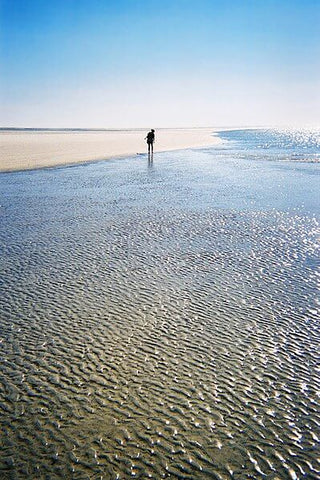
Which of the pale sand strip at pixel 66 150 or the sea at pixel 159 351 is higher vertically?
the pale sand strip at pixel 66 150

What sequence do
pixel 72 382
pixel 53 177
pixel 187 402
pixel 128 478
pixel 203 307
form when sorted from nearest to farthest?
pixel 128 478, pixel 187 402, pixel 72 382, pixel 203 307, pixel 53 177


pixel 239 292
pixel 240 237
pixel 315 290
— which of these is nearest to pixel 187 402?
pixel 239 292

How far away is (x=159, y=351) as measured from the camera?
4.86 metres

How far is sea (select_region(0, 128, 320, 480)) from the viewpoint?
10.9ft

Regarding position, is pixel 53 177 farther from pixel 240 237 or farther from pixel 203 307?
pixel 203 307

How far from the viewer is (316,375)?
440 centimetres

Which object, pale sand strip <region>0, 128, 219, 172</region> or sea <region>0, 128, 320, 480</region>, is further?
pale sand strip <region>0, 128, 219, 172</region>

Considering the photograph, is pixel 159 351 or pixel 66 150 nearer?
pixel 159 351

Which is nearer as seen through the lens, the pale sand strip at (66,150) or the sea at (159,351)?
the sea at (159,351)

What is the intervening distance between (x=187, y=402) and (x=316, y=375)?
5.03 feet

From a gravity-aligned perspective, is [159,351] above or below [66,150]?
below

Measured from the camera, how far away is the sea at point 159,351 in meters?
3.33

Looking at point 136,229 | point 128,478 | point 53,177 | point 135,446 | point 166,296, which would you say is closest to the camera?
point 128,478

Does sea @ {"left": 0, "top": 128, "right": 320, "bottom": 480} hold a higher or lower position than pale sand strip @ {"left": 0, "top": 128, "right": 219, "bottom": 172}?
lower
